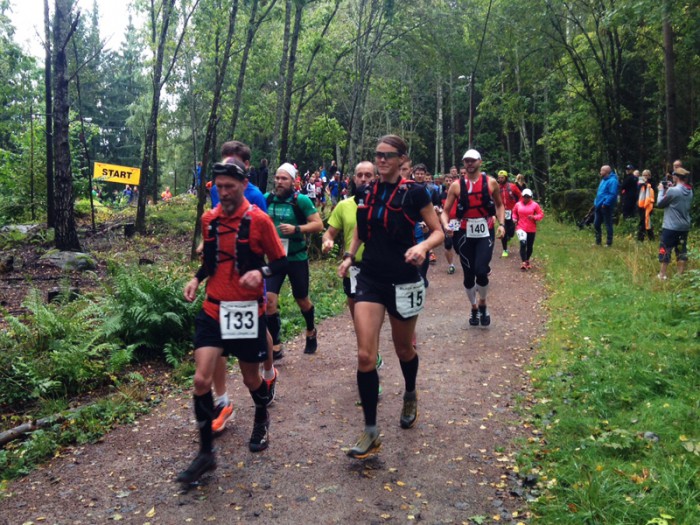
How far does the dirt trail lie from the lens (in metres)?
3.98

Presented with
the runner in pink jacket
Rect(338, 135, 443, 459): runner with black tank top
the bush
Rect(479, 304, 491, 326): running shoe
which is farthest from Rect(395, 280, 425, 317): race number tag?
the bush

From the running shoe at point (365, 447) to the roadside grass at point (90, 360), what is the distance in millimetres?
2440

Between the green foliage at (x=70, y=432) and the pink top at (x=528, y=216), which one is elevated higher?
the pink top at (x=528, y=216)

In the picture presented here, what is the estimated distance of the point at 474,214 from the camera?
8.55 meters

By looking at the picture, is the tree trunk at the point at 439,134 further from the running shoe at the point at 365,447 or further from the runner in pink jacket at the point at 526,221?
the running shoe at the point at 365,447

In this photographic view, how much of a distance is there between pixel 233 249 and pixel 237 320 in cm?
52

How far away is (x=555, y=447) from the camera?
4.78 metres

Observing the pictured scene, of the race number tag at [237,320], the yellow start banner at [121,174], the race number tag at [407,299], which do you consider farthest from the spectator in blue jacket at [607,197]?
the yellow start banner at [121,174]

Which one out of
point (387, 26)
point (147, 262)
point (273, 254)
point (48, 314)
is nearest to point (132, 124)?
point (387, 26)

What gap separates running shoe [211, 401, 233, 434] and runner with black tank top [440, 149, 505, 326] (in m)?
4.31

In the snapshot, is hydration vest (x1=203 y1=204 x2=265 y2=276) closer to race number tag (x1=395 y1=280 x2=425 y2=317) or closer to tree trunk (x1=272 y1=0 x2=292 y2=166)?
race number tag (x1=395 y1=280 x2=425 y2=317)

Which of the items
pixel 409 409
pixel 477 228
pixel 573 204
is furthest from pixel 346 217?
pixel 573 204

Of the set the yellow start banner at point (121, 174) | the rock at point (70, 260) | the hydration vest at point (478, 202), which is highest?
the yellow start banner at point (121, 174)

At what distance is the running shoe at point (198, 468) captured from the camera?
4.27 m
